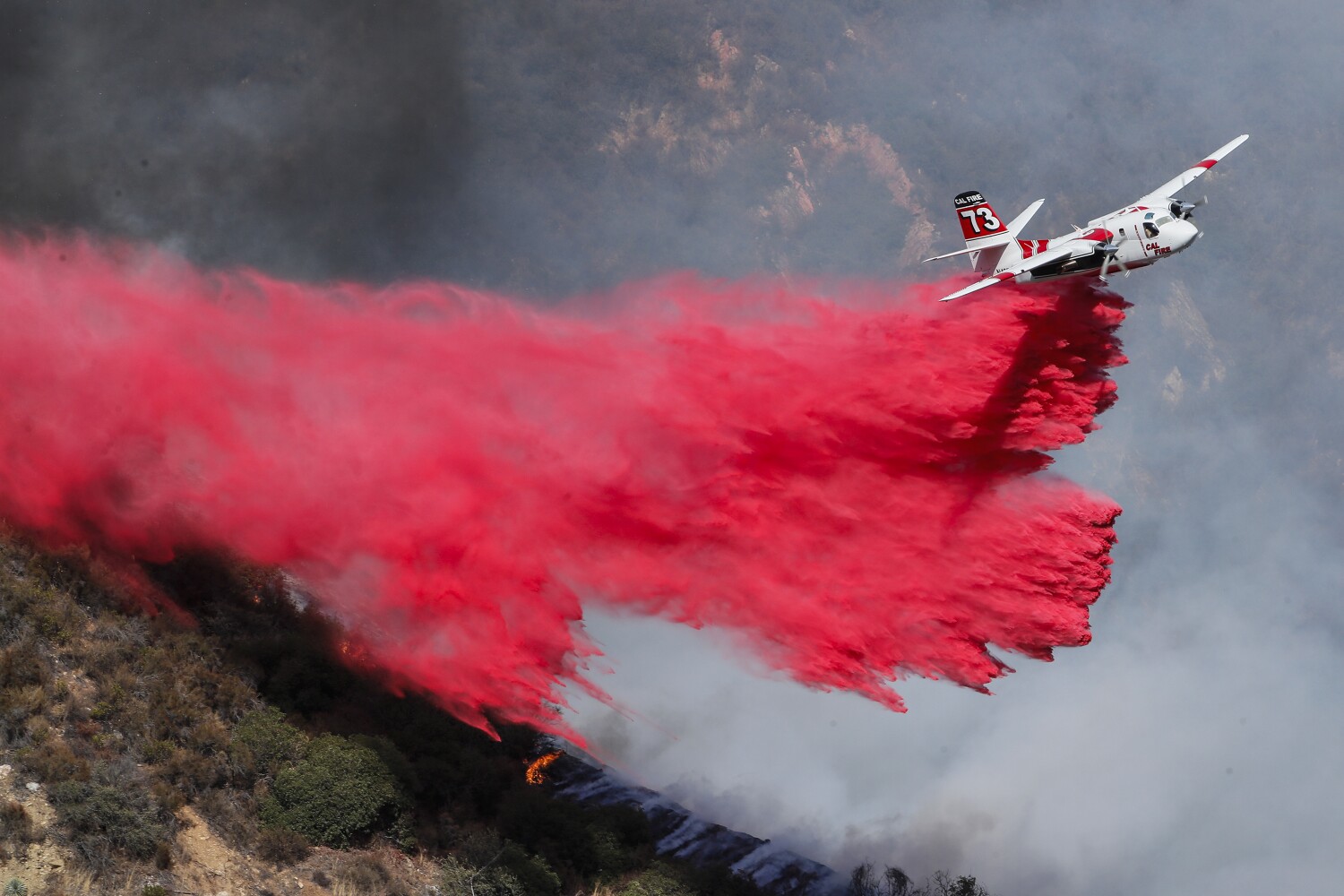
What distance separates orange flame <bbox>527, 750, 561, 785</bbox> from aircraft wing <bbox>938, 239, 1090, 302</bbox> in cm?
1734

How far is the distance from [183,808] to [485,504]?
9.91 meters

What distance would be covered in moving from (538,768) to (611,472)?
10.5 meters

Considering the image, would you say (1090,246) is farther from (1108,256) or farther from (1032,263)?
(1032,263)

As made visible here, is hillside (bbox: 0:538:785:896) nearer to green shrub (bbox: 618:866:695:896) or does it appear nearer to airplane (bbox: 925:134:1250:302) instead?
green shrub (bbox: 618:866:695:896)

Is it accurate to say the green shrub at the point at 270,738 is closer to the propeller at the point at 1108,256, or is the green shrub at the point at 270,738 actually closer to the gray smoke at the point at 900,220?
the gray smoke at the point at 900,220

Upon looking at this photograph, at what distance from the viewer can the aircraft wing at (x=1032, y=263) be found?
36469mm

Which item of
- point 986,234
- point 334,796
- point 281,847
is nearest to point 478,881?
point 334,796

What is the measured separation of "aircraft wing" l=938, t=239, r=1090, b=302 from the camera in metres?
36.5

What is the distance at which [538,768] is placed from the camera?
41312 mm

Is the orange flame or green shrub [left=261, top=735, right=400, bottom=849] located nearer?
green shrub [left=261, top=735, right=400, bottom=849]

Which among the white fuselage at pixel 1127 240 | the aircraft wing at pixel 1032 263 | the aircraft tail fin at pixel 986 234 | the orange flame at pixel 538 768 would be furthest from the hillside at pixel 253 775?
the white fuselage at pixel 1127 240

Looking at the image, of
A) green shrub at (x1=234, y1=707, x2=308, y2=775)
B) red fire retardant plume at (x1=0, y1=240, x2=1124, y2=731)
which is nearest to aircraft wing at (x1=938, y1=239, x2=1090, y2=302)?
red fire retardant plume at (x1=0, y1=240, x2=1124, y2=731)

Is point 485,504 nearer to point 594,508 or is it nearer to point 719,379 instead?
point 594,508

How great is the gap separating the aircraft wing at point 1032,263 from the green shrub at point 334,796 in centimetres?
1881
